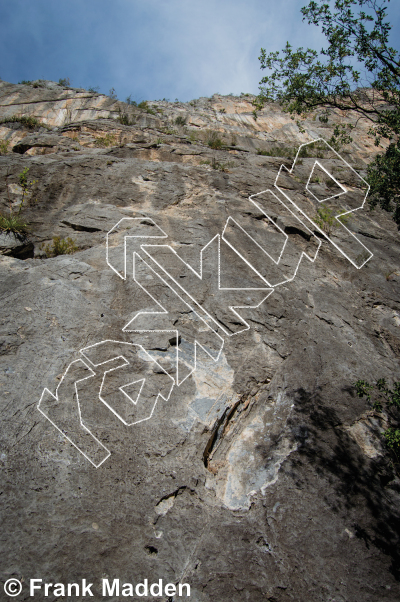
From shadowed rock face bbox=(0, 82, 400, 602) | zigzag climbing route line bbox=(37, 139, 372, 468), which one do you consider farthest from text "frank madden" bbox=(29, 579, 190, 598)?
zigzag climbing route line bbox=(37, 139, 372, 468)

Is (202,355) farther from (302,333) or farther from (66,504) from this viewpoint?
(66,504)

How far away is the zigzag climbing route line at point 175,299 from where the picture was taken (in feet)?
12.1

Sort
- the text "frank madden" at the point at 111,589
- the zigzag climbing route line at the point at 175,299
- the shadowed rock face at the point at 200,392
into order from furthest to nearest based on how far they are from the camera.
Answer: the zigzag climbing route line at the point at 175,299, the shadowed rock face at the point at 200,392, the text "frank madden" at the point at 111,589

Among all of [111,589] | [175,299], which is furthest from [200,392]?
[111,589]

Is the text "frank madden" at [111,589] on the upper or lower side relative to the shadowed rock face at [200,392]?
lower

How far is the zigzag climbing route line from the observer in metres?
3.70

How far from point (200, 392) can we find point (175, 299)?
1.61 metres

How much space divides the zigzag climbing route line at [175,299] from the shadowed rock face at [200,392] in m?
0.03

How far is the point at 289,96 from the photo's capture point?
6914 millimetres

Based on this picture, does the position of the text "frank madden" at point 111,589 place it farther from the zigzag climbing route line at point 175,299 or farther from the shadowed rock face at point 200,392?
the zigzag climbing route line at point 175,299

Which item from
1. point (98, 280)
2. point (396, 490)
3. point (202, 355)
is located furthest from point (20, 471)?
point (396, 490)

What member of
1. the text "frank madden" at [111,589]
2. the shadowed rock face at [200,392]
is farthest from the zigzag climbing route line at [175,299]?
the text "frank madden" at [111,589]

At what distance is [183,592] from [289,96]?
8.38 m

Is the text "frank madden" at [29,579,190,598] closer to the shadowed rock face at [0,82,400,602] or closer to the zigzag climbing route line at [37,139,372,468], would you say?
the shadowed rock face at [0,82,400,602]
